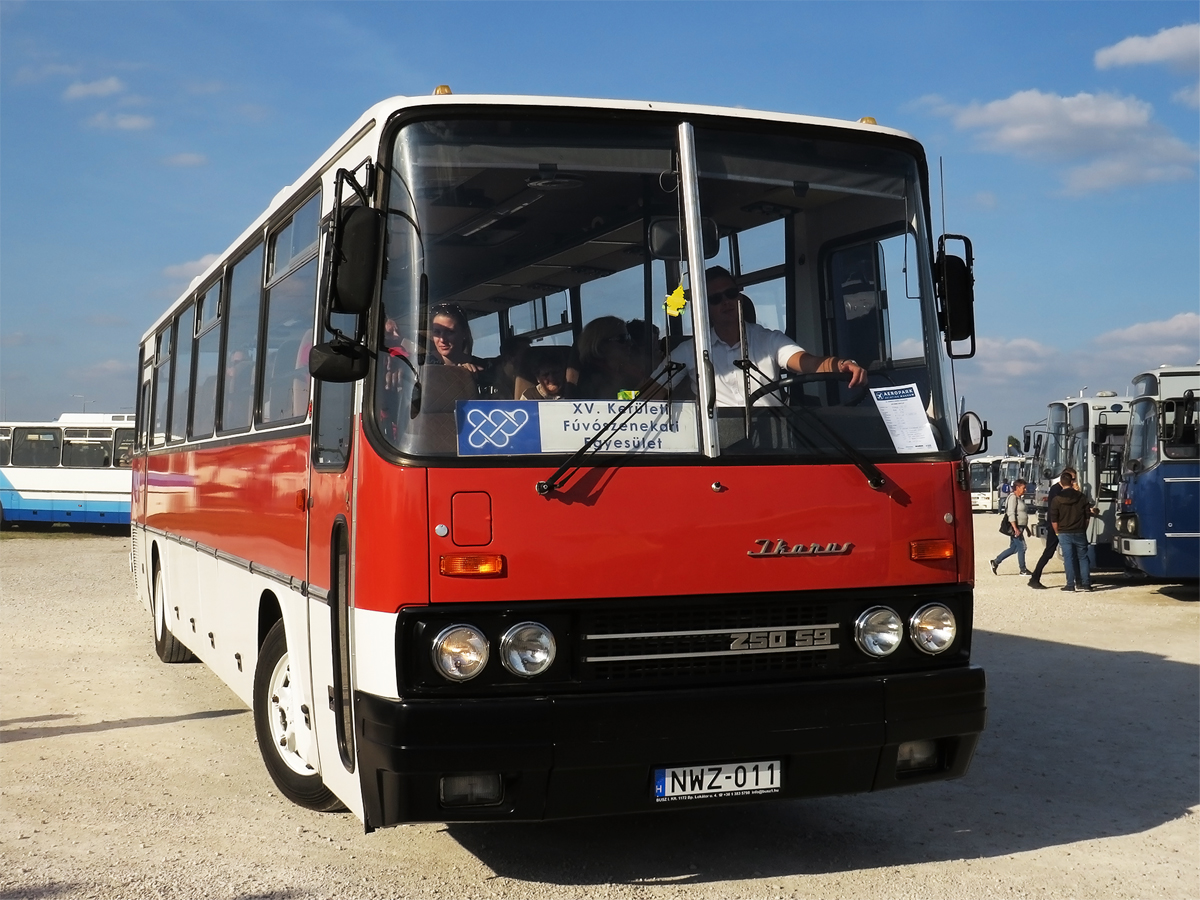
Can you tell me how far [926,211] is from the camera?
6.29m

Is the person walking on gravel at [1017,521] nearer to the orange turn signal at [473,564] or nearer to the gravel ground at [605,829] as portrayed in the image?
the gravel ground at [605,829]

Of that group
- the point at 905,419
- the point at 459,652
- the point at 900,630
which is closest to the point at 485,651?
the point at 459,652

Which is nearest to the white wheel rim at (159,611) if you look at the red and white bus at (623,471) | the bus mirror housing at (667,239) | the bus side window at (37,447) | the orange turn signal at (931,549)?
the red and white bus at (623,471)

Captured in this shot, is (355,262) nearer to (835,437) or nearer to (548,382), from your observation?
(548,382)

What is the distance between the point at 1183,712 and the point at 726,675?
250 inches

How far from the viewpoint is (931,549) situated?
19.2 ft

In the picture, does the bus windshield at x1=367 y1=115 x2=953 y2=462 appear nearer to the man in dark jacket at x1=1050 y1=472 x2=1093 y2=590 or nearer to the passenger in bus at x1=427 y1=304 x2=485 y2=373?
the passenger in bus at x1=427 y1=304 x2=485 y2=373

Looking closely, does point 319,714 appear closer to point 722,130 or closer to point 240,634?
point 240,634

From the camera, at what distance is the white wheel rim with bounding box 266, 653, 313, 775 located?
22.4ft

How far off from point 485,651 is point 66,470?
3416cm

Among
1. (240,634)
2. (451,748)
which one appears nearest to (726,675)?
(451,748)

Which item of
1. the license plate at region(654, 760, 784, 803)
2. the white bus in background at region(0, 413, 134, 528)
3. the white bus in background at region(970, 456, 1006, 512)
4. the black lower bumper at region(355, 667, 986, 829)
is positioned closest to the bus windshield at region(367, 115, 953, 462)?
the black lower bumper at region(355, 667, 986, 829)

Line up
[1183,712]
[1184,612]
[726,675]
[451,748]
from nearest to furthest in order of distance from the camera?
[451,748] → [726,675] → [1183,712] → [1184,612]

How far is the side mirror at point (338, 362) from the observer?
5.18 meters
